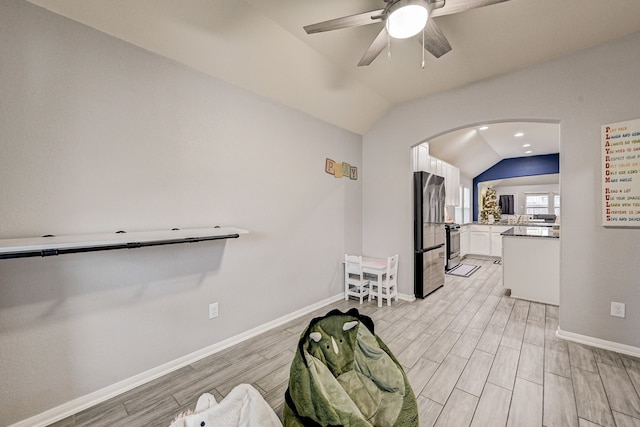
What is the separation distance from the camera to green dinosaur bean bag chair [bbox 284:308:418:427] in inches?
50.4

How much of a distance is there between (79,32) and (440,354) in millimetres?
3672

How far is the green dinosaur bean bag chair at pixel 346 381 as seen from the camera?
1279 millimetres

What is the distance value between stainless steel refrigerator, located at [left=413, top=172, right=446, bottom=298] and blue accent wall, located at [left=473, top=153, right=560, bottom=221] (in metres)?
5.00

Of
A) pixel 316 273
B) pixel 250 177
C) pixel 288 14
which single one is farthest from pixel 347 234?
pixel 288 14

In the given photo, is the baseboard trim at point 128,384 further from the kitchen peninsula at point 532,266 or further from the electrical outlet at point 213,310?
the kitchen peninsula at point 532,266

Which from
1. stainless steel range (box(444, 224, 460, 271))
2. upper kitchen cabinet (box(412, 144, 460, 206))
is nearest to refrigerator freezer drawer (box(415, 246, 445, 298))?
upper kitchen cabinet (box(412, 144, 460, 206))

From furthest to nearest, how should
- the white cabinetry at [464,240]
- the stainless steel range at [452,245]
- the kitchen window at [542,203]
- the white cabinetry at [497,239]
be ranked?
the kitchen window at [542,203]
the white cabinetry at [464,240]
the white cabinetry at [497,239]
the stainless steel range at [452,245]

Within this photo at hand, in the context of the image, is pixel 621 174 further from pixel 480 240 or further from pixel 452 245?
pixel 480 240

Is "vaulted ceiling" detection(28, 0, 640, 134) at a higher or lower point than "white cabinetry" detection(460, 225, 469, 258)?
higher

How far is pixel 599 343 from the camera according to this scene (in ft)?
7.88

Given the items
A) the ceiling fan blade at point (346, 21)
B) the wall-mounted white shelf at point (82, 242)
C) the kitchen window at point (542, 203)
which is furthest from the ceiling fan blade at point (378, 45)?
the kitchen window at point (542, 203)

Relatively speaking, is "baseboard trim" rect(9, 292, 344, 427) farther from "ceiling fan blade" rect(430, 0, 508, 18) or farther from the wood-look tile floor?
"ceiling fan blade" rect(430, 0, 508, 18)

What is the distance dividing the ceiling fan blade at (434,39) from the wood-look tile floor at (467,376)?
2503 mm

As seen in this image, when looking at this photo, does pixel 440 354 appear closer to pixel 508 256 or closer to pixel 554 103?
pixel 508 256
